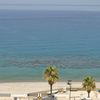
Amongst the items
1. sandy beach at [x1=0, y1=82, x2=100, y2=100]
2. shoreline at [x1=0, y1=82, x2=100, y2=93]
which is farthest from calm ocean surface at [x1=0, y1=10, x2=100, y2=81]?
sandy beach at [x1=0, y1=82, x2=100, y2=100]

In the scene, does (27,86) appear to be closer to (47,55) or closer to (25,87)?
(25,87)

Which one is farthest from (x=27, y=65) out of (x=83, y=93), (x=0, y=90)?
(x=83, y=93)

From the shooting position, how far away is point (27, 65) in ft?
290

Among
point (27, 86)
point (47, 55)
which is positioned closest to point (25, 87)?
point (27, 86)

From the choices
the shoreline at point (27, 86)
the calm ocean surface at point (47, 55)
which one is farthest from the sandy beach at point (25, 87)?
the calm ocean surface at point (47, 55)

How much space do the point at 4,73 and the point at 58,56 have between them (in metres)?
22.6

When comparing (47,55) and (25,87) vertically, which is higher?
(47,55)

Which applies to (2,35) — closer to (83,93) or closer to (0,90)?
(0,90)

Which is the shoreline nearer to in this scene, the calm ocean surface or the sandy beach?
the sandy beach

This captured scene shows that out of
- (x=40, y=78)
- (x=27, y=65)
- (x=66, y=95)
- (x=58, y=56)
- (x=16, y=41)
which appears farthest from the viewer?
(x=16, y=41)

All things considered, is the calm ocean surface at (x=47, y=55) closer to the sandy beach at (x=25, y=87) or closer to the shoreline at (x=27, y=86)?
the shoreline at (x=27, y=86)

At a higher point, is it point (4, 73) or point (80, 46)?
point (80, 46)

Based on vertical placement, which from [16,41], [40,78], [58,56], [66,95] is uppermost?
[16,41]

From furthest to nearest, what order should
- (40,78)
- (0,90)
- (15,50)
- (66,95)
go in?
(15,50), (40,78), (0,90), (66,95)
